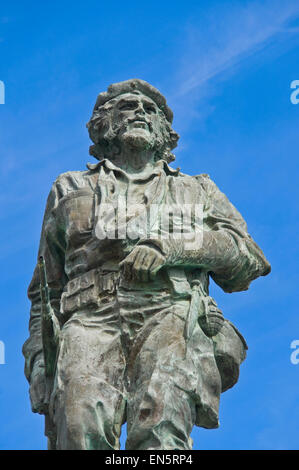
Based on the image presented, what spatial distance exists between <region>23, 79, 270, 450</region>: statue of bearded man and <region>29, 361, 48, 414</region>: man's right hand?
2cm

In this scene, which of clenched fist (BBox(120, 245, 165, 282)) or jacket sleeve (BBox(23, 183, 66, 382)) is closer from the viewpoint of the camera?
clenched fist (BBox(120, 245, 165, 282))

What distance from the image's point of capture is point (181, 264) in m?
16.0

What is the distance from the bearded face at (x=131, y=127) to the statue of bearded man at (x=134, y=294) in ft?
0.06

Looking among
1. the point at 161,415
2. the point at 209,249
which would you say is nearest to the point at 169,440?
the point at 161,415

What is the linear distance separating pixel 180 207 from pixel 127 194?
653mm

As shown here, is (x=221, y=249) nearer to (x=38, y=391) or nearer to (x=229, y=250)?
(x=229, y=250)

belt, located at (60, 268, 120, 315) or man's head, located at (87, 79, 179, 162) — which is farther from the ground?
man's head, located at (87, 79, 179, 162)

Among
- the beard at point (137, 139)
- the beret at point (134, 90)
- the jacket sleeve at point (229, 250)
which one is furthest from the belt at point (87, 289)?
the beret at point (134, 90)

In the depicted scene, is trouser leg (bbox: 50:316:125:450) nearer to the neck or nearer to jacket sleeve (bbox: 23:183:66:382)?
jacket sleeve (bbox: 23:183:66:382)

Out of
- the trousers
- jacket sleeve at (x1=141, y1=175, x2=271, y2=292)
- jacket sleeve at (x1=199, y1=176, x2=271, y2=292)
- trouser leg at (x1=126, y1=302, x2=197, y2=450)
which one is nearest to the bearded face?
jacket sleeve at (x1=141, y1=175, x2=271, y2=292)

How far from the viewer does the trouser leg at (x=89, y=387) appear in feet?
48.6

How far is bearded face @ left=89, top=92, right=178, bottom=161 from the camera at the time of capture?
56.8 ft
